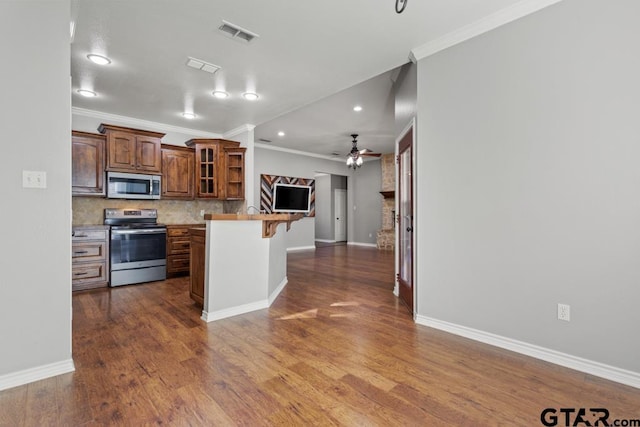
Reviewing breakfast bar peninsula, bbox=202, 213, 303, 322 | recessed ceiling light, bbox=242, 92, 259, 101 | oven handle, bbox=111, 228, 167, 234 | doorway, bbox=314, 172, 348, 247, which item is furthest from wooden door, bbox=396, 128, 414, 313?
doorway, bbox=314, 172, 348, 247

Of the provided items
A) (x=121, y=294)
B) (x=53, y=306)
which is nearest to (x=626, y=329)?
(x=53, y=306)

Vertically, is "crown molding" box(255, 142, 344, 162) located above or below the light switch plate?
above

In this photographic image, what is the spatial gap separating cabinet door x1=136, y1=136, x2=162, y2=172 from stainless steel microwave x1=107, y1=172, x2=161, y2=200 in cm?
15

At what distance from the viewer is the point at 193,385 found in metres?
1.94

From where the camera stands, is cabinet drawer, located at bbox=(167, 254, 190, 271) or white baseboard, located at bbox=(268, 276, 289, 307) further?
cabinet drawer, located at bbox=(167, 254, 190, 271)

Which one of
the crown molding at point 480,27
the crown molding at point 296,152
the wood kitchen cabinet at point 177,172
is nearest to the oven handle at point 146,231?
the wood kitchen cabinet at point 177,172

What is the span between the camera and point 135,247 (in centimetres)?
475

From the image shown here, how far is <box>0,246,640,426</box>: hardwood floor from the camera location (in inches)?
65.1

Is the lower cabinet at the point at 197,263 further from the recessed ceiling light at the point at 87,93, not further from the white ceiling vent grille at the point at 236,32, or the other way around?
the recessed ceiling light at the point at 87,93

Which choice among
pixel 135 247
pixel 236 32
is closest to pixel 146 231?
pixel 135 247

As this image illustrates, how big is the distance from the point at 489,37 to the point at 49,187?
3.57 metres

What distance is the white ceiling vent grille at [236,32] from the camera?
8.89ft

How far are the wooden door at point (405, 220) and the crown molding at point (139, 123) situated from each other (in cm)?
422

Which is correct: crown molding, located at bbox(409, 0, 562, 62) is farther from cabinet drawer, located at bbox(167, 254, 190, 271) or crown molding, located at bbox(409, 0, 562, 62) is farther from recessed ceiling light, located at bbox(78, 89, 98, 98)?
cabinet drawer, located at bbox(167, 254, 190, 271)
